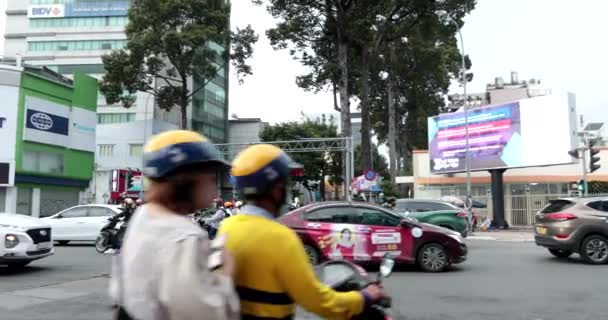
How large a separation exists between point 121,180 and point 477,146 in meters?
23.4

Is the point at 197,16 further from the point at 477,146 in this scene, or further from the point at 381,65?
the point at 477,146

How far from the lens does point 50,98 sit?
30.5m

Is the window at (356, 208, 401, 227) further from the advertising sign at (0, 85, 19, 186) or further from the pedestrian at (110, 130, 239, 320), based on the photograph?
the advertising sign at (0, 85, 19, 186)

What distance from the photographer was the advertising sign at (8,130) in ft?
90.8

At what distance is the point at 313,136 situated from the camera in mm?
53656

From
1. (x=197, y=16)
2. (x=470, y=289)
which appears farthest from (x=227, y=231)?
(x=197, y=16)

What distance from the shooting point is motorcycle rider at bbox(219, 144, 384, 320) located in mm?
2223

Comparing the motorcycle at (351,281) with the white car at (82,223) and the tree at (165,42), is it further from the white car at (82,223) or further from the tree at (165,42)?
the tree at (165,42)

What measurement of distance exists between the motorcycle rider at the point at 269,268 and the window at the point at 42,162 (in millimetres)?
29705

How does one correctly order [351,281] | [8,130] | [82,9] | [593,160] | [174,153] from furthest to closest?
[82,9]
[8,130]
[593,160]
[351,281]
[174,153]

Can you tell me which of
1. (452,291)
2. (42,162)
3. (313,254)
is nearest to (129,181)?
(42,162)

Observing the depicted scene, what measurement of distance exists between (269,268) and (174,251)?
1.77 feet

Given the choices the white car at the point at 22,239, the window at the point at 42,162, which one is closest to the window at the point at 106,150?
the window at the point at 42,162

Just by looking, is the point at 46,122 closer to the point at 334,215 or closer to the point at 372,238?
the point at 334,215
